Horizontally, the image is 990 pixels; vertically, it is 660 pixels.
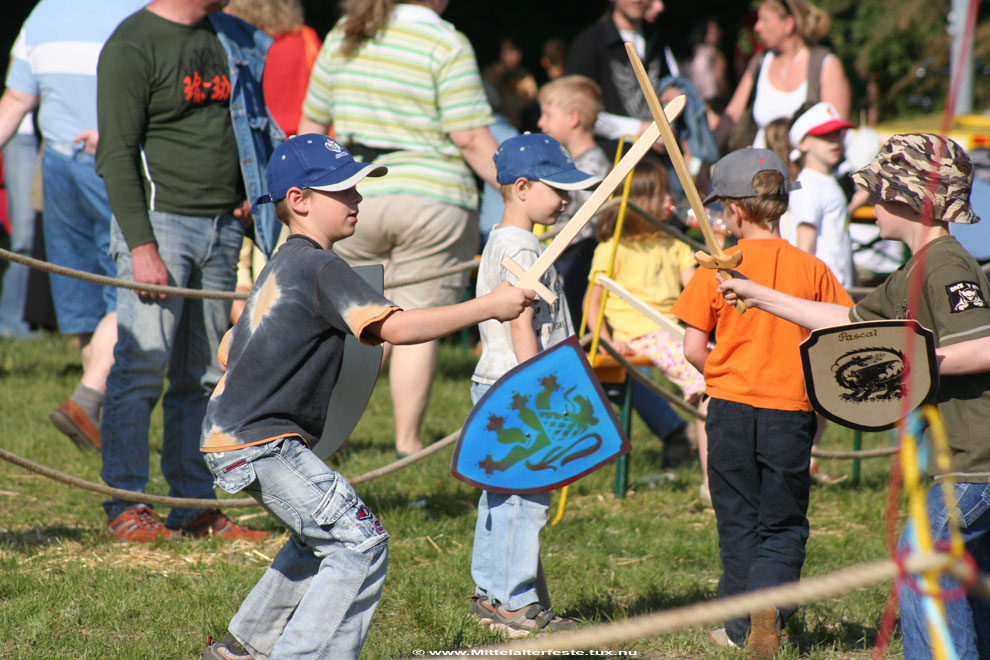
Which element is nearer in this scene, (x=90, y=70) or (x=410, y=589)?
(x=410, y=589)

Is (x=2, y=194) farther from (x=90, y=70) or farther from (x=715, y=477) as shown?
(x=715, y=477)

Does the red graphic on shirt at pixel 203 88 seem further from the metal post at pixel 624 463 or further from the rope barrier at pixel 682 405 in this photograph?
the metal post at pixel 624 463

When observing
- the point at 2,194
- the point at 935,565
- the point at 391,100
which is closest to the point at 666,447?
the point at 391,100

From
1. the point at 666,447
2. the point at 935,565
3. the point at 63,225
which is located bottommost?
the point at 666,447

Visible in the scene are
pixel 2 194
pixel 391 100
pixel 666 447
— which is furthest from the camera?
pixel 2 194

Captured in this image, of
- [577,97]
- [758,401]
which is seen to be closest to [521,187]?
[758,401]

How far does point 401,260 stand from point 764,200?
226cm

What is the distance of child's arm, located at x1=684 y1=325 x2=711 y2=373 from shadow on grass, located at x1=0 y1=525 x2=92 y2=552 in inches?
100

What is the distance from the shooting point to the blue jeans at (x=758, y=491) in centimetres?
362

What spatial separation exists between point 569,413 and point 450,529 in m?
1.60

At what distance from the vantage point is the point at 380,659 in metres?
3.61

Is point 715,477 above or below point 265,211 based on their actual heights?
below

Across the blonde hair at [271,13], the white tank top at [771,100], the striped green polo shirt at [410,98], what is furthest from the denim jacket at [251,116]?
the white tank top at [771,100]

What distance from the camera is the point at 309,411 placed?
3135 millimetres
